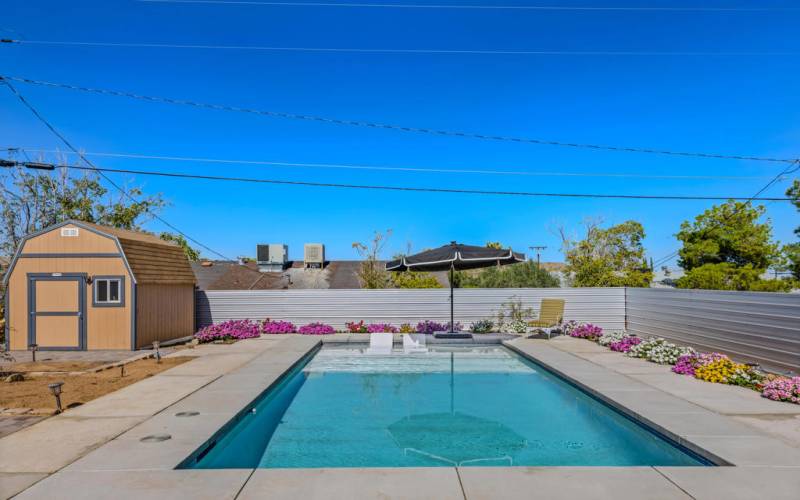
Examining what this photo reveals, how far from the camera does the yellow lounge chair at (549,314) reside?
12954 millimetres

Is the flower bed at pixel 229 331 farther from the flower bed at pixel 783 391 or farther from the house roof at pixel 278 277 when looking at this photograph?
the house roof at pixel 278 277

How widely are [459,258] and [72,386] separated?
25.2 feet

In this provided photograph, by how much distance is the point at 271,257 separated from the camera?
29781mm

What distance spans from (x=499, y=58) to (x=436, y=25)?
2.39 metres

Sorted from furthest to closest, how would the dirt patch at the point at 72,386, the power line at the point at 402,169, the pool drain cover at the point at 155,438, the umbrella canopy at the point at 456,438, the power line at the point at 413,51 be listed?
1. the power line at the point at 402,169
2. the power line at the point at 413,51
3. the dirt patch at the point at 72,386
4. the umbrella canopy at the point at 456,438
5. the pool drain cover at the point at 155,438

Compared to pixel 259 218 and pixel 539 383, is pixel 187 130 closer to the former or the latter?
pixel 259 218

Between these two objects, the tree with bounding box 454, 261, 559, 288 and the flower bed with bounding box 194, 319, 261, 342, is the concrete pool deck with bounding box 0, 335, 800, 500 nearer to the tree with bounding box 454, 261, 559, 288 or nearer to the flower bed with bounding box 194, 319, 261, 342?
the flower bed with bounding box 194, 319, 261, 342

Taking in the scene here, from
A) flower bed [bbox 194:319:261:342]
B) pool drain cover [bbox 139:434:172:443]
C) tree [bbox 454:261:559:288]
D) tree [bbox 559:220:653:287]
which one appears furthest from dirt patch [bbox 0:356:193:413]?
tree [bbox 559:220:653:287]

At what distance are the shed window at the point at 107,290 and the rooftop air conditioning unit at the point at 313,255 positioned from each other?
1889 centimetres

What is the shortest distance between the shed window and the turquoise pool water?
4.86 metres

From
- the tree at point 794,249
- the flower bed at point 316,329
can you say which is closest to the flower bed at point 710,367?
the flower bed at point 316,329

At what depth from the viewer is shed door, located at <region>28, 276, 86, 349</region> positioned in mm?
10789

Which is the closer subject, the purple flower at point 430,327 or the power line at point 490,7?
the power line at point 490,7

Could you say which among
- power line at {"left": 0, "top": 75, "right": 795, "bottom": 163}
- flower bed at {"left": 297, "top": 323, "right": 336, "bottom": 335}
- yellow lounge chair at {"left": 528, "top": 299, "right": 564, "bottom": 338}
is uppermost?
power line at {"left": 0, "top": 75, "right": 795, "bottom": 163}
